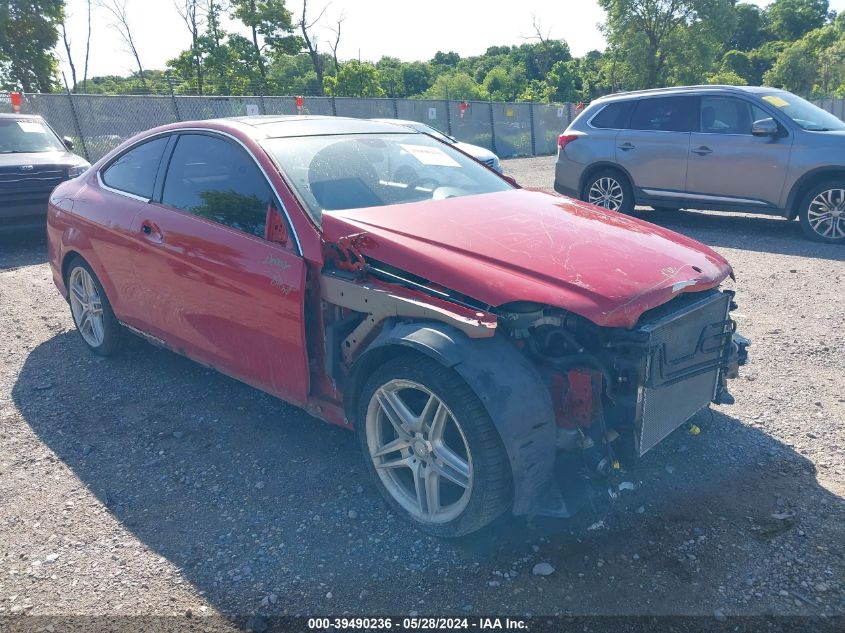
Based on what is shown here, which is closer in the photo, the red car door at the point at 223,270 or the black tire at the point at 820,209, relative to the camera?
the red car door at the point at 223,270

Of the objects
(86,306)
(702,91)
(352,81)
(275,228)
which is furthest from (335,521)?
(352,81)

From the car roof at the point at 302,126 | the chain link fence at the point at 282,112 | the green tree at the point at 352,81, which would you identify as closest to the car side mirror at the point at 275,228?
the car roof at the point at 302,126

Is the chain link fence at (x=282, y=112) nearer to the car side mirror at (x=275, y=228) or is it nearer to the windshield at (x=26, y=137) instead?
the windshield at (x=26, y=137)

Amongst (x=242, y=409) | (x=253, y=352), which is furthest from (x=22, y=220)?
(x=253, y=352)

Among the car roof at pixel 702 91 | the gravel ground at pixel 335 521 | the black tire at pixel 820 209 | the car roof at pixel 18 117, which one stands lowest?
the gravel ground at pixel 335 521

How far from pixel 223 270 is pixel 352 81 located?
1428 inches

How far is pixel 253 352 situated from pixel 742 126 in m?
7.47

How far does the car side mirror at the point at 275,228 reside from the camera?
3.43m

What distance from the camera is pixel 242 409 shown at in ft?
14.2

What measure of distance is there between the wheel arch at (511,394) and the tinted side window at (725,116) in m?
7.33

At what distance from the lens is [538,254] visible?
9.98ft

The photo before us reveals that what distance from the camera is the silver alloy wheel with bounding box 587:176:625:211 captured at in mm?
9773

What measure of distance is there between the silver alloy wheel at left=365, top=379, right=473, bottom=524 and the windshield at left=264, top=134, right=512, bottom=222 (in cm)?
107

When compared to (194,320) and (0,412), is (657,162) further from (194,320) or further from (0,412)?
(0,412)
